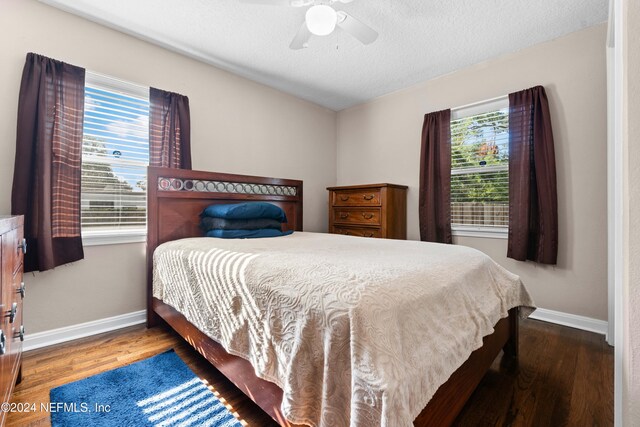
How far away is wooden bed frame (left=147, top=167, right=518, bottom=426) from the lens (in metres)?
1.02

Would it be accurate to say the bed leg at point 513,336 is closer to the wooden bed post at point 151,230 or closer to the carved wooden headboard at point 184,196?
the carved wooden headboard at point 184,196

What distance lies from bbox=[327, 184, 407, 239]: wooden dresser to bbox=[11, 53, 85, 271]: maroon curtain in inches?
98.1

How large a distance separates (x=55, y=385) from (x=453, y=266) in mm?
2144

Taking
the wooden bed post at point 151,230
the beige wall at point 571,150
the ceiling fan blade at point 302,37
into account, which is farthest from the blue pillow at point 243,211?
the beige wall at point 571,150

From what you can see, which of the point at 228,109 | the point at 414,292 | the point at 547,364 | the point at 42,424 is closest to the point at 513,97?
the point at 547,364

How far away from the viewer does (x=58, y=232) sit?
1962 mm

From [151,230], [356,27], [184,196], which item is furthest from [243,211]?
[356,27]

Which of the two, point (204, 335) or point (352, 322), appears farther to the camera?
point (204, 335)

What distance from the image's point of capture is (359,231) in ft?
10.7

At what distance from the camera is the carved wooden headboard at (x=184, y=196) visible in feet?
7.23

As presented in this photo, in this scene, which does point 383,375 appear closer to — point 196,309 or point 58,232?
point 196,309

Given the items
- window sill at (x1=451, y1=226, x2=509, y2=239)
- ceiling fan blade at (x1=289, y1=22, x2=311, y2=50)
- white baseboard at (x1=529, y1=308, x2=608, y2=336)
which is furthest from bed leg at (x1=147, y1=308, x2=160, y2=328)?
white baseboard at (x1=529, y1=308, x2=608, y2=336)

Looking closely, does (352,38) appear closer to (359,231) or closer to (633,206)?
(359,231)

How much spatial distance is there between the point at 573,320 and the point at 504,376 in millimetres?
1264
